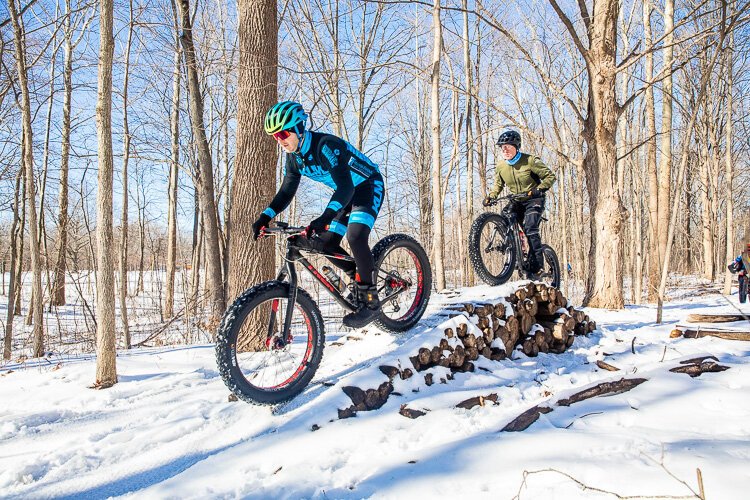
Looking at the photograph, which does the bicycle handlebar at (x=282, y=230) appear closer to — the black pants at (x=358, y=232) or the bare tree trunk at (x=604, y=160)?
the black pants at (x=358, y=232)

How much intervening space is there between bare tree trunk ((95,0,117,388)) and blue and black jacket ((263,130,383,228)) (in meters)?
1.72

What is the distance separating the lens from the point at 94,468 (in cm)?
241

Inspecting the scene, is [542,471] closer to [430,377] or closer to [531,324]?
[430,377]

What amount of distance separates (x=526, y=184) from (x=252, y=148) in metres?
3.50

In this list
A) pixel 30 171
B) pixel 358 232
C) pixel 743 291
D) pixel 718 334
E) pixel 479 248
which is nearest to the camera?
pixel 358 232

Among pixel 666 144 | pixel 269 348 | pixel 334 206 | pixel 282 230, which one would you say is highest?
pixel 666 144

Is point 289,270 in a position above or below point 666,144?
below

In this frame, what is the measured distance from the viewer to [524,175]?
17.8ft

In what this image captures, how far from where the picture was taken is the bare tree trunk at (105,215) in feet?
12.6

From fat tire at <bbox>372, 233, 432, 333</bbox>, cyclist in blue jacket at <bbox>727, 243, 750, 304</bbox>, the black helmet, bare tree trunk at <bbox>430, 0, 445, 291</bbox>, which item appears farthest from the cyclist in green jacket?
cyclist in blue jacket at <bbox>727, 243, 750, 304</bbox>

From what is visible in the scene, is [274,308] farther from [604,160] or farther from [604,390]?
[604,160]

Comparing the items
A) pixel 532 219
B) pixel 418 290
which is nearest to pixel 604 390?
pixel 418 290

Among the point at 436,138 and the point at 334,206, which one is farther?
→ the point at 436,138

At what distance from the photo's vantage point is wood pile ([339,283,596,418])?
3.11 m
